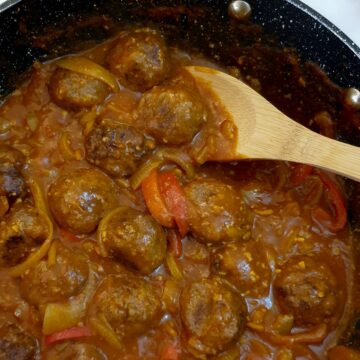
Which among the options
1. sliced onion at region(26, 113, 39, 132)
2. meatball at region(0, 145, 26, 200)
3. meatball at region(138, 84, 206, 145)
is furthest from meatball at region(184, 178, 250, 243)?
sliced onion at region(26, 113, 39, 132)

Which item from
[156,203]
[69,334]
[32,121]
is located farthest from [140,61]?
[69,334]

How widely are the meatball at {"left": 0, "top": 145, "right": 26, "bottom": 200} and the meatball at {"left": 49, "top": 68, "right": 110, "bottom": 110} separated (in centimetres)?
52

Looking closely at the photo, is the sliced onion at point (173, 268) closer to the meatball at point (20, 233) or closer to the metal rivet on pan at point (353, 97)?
the meatball at point (20, 233)

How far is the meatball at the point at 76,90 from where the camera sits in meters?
4.19

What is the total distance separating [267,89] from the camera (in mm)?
4570

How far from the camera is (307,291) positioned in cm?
393

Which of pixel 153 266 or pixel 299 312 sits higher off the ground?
pixel 153 266

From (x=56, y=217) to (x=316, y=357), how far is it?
2086 mm

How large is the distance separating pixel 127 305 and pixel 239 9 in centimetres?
219

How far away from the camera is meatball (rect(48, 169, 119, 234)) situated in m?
3.86

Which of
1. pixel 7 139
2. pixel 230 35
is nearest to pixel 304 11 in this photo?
pixel 230 35

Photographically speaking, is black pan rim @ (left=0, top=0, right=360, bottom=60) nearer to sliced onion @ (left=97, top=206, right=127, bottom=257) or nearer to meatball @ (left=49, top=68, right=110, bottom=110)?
meatball @ (left=49, top=68, right=110, bottom=110)

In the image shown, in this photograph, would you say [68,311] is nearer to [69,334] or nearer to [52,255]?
[69,334]

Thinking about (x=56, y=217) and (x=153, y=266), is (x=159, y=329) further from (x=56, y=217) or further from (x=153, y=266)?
(x=56, y=217)
